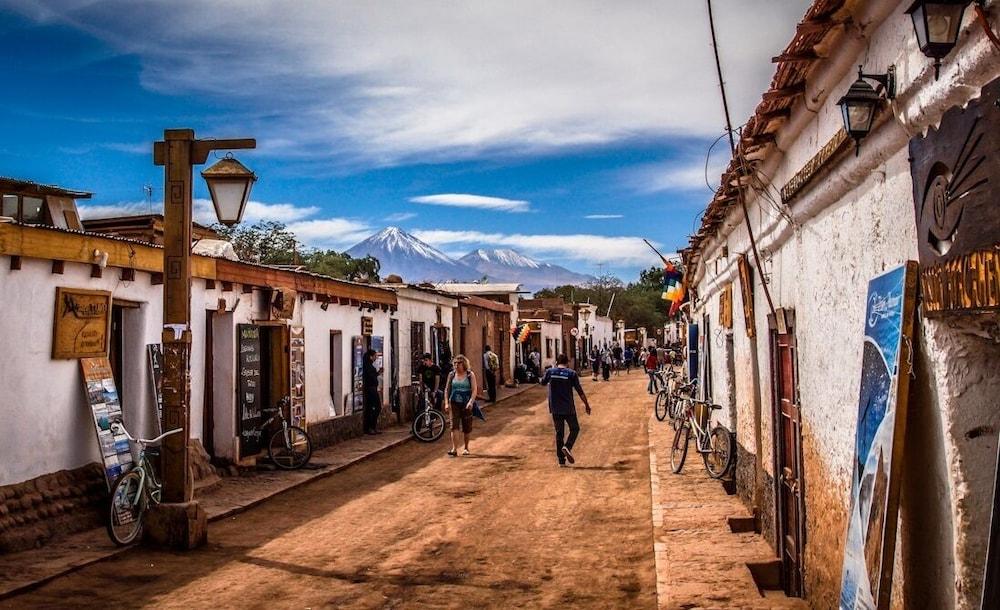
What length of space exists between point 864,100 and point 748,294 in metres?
4.85

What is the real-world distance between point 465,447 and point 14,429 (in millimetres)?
7890

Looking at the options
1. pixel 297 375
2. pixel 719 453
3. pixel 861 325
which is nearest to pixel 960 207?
pixel 861 325

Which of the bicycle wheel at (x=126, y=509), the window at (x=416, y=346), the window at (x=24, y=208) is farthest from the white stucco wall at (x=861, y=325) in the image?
the window at (x=416, y=346)

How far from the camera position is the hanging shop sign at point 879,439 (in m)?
3.76

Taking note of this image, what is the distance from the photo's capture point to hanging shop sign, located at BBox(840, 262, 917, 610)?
376 centimetres

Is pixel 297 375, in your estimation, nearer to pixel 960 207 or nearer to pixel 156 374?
pixel 156 374

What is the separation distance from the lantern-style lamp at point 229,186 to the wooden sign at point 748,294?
4876mm

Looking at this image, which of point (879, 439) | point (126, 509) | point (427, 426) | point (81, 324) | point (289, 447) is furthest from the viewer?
point (427, 426)

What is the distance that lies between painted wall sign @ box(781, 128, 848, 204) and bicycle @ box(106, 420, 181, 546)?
5.95m

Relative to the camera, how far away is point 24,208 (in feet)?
49.2

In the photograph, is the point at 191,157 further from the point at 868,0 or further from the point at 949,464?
the point at 949,464

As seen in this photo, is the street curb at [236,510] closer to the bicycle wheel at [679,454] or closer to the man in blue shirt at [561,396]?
the man in blue shirt at [561,396]

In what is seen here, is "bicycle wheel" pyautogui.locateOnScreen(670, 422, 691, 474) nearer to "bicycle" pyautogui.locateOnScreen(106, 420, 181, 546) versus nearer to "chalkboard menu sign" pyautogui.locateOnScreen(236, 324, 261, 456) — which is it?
"chalkboard menu sign" pyautogui.locateOnScreen(236, 324, 261, 456)

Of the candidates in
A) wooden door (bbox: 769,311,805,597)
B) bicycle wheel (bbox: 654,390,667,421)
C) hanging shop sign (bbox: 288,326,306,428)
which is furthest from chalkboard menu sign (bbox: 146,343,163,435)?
bicycle wheel (bbox: 654,390,667,421)
